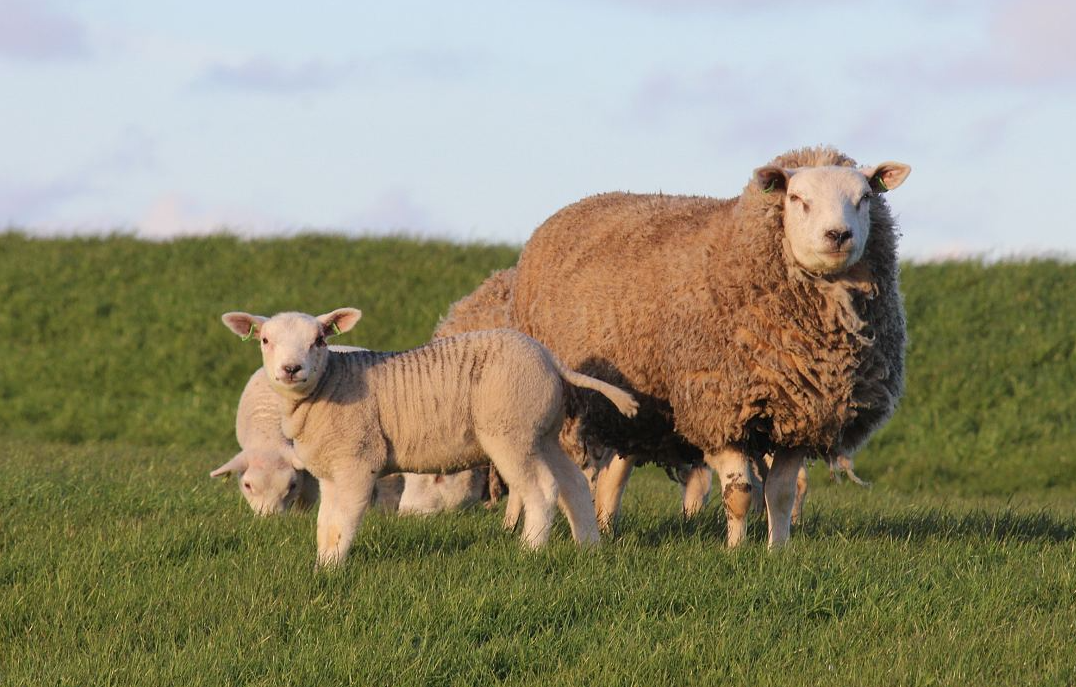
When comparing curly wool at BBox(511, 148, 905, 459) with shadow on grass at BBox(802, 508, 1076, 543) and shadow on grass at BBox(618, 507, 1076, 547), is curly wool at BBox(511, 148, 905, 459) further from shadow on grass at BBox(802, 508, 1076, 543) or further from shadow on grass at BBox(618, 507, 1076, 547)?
shadow on grass at BBox(802, 508, 1076, 543)

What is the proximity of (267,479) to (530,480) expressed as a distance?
2.69 metres

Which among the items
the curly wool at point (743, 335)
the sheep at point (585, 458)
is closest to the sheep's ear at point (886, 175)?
the curly wool at point (743, 335)

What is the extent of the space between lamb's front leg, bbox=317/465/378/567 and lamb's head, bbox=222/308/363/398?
471 mm

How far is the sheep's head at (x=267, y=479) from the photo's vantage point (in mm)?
8742

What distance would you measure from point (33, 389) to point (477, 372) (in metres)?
14.2

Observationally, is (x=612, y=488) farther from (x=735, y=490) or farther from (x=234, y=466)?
(x=234, y=466)

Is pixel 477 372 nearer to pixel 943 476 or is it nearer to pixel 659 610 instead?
pixel 659 610

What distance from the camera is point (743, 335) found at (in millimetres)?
7039

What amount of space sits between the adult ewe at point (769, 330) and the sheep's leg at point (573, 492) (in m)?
0.66

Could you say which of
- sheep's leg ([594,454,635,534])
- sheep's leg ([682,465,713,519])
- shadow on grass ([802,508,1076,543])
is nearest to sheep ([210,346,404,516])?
sheep's leg ([594,454,635,534])

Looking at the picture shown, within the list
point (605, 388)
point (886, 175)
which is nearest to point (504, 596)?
point (605, 388)

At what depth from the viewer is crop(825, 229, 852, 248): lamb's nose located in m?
6.61

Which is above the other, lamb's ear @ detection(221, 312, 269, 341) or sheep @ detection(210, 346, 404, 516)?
lamb's ear @ detection(221, 312, 269, 341)

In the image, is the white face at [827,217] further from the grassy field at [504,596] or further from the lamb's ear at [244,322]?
the lamb's ear at [244,322]
